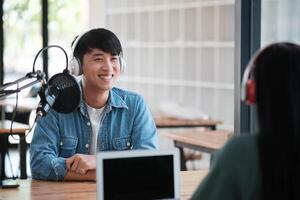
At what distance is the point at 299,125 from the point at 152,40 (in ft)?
22.4

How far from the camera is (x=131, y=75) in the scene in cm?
901

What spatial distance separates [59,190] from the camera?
2.79 metres

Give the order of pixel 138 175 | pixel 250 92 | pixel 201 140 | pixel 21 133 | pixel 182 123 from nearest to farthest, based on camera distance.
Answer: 1. pixel 250 92
2. pixel 138 175
3. pixel 21 133
4. pixel 201 140
5. pixel 182 123

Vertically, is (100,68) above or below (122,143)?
above

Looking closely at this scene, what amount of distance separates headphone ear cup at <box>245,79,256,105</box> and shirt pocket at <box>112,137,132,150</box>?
1.38 meters

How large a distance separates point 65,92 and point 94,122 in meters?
0.48

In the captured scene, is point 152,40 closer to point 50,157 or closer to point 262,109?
point 50,157

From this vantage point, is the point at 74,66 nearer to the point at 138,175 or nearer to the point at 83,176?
the point at 83,176

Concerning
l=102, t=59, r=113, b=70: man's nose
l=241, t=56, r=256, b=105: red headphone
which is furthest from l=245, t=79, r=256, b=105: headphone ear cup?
l=102, t=59, r=113, b=70: man's nose

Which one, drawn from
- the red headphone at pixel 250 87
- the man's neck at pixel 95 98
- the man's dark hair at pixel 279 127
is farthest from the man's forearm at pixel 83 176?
the man's dark hair at pixel 279 127

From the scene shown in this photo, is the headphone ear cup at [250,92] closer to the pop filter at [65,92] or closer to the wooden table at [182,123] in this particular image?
the pop filter at [65,92]

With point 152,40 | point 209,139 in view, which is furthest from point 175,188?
point 152,40

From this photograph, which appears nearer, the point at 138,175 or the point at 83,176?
the point at 138,175

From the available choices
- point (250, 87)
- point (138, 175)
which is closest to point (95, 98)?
point (138, 175)
